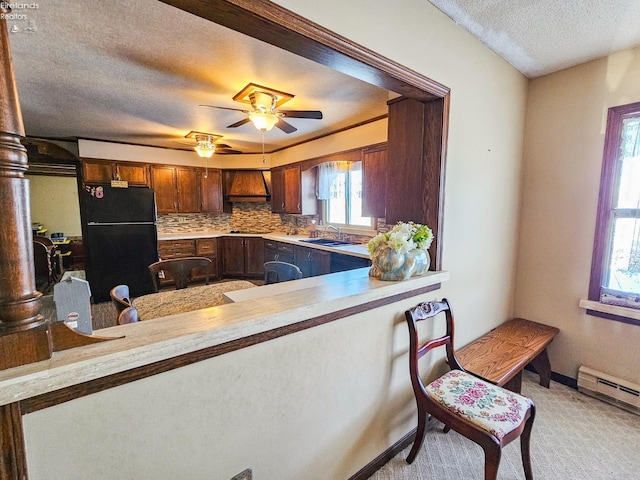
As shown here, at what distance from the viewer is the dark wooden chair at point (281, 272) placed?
2.19m

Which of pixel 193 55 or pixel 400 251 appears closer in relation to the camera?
pixel 400 251

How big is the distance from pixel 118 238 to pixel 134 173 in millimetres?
1269

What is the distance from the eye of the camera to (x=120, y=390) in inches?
32.5

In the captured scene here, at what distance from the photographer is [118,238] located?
4.17m

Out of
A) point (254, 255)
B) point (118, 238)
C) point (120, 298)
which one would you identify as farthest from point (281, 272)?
point (254, 255)

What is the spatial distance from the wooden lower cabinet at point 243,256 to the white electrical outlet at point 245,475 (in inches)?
174

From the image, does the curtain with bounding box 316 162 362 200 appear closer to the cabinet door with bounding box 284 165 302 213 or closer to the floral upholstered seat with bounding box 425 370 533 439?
the cabinet door with bounding box 284 165 302 213

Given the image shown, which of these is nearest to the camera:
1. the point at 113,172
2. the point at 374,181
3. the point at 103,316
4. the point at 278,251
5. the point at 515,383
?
the point at 515,383

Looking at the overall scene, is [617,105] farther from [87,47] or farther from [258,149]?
[258,149]

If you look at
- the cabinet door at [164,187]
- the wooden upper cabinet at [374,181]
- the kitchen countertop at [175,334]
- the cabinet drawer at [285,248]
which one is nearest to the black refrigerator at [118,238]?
the cabinet door at [164,187]

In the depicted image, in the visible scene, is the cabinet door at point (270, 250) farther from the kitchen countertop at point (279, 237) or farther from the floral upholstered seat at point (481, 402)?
the floral upholstered seat at point (481, 402)

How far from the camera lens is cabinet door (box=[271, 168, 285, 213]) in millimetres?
5215

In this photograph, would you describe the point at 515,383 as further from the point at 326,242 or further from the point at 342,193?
the point at 342,193

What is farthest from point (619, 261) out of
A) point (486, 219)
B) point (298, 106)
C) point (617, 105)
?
point (298, 106)
